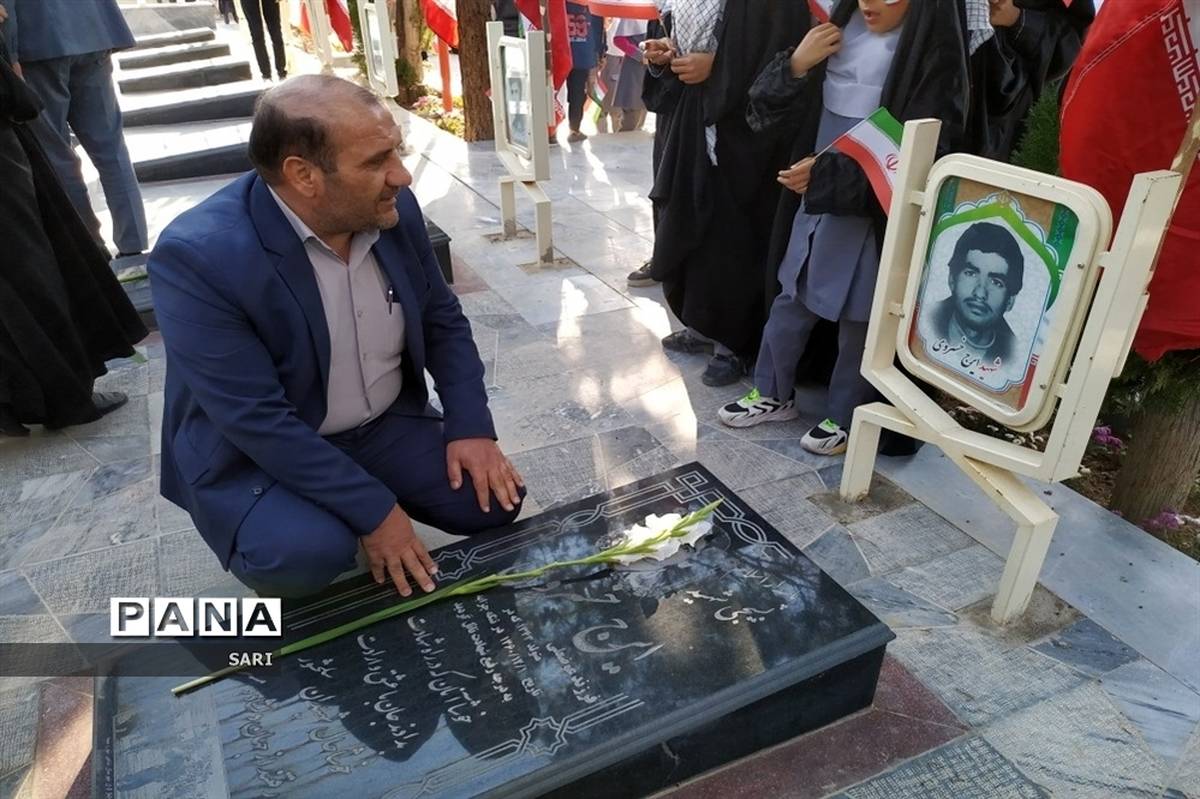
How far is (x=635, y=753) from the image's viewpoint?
5.19 feet

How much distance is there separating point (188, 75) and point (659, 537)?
890 cm

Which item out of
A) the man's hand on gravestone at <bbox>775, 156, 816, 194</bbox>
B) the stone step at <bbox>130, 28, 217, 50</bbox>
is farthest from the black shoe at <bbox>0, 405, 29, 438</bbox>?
the stone step at <bbox>130, 28, 217, 50</bbox>

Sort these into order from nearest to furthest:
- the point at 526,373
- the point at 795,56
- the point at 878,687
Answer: the point at 878,687, the point at 795,56, the point at 526,373

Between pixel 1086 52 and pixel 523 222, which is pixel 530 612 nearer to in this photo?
pixel 1086 52

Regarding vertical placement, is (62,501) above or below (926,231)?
below

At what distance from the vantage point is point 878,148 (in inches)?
95.8

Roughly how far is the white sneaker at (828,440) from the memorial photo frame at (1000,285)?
2.05 ft

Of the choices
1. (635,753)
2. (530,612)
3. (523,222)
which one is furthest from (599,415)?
(523,222)

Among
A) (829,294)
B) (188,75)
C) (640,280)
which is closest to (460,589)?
(829,294)

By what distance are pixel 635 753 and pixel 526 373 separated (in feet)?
A: 7.04

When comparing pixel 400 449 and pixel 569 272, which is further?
pixel 569 272

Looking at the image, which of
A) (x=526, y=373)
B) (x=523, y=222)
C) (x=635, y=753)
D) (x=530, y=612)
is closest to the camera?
(x=635, y=753)

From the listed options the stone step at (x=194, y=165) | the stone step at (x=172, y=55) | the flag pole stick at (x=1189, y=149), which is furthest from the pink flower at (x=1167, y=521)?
the stone step at (x=172, y=55)

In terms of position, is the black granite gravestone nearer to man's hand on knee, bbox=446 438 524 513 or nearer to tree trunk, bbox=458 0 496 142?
man's hand on knee, bbox=446 438 524 513
